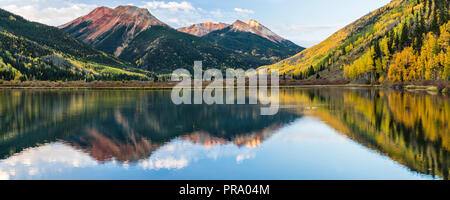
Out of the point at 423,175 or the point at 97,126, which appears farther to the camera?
the point at 97,126

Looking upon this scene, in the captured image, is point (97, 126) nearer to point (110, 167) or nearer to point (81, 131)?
point (81, 131)

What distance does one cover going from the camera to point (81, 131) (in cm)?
3597

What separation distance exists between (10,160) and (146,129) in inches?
599

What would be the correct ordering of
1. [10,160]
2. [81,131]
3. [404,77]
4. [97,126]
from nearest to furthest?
[10,160], [81,131], [97,126], [404,77]

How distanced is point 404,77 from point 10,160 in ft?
433

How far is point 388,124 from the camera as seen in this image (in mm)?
37156

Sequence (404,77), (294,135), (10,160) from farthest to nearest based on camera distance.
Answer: (404,77), (294,135), (10,160)
